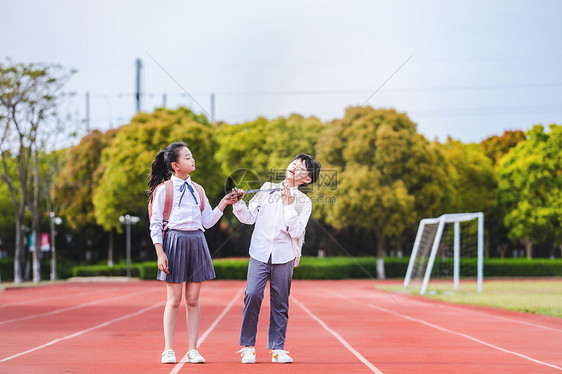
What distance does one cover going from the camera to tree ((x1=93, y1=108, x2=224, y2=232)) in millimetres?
42219

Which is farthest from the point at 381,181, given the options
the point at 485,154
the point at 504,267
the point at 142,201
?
the point at 485,154

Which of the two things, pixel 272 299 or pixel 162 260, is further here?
pixel 272 299

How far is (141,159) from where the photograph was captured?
137ft

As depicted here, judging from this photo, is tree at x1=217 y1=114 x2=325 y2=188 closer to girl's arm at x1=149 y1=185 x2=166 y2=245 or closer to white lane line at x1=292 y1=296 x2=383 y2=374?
white lane line at x1=292 y1=296 x2=383 y2=374

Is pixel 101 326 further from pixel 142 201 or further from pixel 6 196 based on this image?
pixel 6 196

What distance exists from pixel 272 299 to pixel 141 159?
3589 centimetres

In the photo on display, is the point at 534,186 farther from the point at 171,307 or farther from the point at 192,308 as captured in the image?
the point at 171,307

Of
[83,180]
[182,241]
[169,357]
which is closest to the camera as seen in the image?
[182,241]

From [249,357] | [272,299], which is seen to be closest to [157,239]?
[272,299]

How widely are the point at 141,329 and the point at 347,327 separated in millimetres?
3243

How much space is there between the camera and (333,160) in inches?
1534

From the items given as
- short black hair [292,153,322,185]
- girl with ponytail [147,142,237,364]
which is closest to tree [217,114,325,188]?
short black hair [292,153,322,185]

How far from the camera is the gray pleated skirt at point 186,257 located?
6.59 meters

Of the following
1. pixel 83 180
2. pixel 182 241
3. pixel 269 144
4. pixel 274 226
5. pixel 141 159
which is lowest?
pixel 182 241
